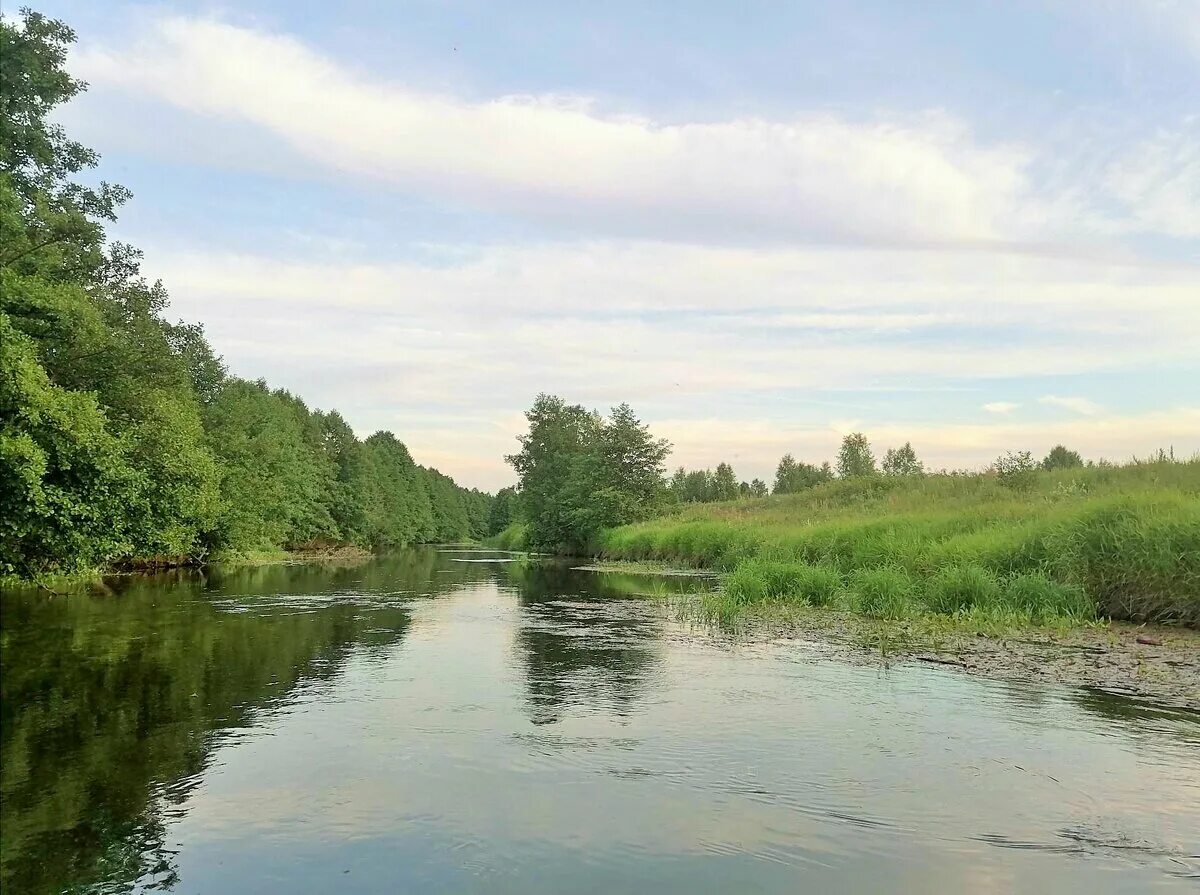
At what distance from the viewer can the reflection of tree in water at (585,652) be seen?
1060 cm

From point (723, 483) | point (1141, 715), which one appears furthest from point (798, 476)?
point (1141, 715)

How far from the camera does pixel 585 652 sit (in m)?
14.3

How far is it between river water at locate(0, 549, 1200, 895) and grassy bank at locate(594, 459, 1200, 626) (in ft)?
17.3

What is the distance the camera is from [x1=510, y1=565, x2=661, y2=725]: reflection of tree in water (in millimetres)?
10602

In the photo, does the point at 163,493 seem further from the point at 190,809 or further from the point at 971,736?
the point at 971,736

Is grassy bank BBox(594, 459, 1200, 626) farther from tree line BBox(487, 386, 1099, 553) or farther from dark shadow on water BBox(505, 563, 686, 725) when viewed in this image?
tree line BBox(487, 386, 1099, 553)

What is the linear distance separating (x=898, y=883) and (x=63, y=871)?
5826 mm

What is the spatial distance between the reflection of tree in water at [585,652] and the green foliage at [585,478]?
3256 centimetres

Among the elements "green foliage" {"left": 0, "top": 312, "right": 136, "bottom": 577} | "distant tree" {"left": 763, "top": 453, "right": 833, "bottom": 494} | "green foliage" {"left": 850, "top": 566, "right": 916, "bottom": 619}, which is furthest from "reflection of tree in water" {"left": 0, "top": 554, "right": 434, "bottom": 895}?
"distant tree" {"left": 763, "top": 453, "right": 833, "bottom": 494}

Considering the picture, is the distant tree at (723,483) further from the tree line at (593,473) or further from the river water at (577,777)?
the river water at (577,777)

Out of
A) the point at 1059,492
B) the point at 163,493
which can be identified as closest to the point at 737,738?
the point at 1059,492

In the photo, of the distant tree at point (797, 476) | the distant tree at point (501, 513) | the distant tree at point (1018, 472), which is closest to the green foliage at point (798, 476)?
the distant tree at point (797, 476)

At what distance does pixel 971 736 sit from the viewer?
868cm

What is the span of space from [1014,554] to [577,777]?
46.4ft
